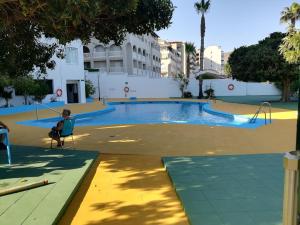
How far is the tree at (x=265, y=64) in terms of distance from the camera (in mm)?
21781

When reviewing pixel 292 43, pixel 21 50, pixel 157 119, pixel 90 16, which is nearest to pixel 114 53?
pixel 157 119

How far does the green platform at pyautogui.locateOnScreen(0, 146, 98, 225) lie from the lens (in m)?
3.53

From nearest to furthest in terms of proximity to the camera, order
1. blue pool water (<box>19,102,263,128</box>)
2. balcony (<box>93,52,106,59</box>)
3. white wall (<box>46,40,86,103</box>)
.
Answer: blue pool water (<box>19,102,263,128</box>) < white wall (<box>46,40,86,103</box>) < balcony (<box>93,52,106,59</box>)

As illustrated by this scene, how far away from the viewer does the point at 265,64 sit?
885 inches

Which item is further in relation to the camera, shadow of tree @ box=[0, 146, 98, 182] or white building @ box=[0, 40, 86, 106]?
white building @ box=[0, 40, 86, 106]

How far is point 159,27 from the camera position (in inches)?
277

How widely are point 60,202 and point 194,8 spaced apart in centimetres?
3099

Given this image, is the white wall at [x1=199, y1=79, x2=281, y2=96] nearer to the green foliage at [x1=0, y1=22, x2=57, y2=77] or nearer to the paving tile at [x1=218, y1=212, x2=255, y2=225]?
the green foliage at [x1=0, y1=22, x2=57, y2=77]

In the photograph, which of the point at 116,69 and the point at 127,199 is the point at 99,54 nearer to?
the point at 116,69

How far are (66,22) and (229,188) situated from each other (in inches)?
154

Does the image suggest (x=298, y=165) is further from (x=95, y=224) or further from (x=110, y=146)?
(x=110, y=146)

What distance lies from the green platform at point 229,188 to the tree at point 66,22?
10.6 ft

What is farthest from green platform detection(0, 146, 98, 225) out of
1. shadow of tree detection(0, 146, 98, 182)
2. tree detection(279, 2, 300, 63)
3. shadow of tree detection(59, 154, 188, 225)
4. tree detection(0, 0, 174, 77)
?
tree detection(279, 2, 300, 63)

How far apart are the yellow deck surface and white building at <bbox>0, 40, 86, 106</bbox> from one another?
14.6 m
